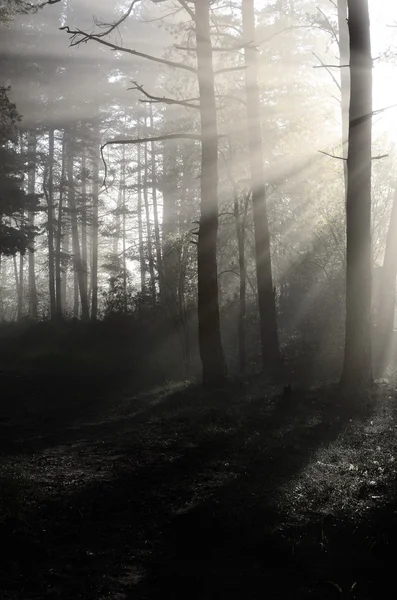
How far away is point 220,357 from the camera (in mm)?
15414

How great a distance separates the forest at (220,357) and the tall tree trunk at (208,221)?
5cm

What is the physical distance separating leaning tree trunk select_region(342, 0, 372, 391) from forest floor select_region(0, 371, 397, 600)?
1318 mm

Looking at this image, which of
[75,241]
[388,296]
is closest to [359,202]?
[388,296]

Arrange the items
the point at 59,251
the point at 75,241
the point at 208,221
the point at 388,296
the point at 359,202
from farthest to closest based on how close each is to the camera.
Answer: the point at 75,241, the point at 59,251, the point at 388,296, the point at 208,221, the point at 359,202

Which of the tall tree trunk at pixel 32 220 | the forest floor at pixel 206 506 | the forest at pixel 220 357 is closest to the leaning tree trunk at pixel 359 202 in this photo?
the forest at pixel 220 357

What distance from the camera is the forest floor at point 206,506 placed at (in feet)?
14.6

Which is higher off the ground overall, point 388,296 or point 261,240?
point 261,240

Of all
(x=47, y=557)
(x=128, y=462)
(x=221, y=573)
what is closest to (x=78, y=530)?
(x=47, y=557)

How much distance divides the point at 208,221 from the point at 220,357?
328 centimetres

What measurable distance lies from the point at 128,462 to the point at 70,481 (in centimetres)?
103

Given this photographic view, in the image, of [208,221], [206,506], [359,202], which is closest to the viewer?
[206,506]

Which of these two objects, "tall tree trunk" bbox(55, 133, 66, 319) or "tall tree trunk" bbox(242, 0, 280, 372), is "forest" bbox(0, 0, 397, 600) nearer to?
"tall tree trunk" bbox(242, 0, 280, 372)

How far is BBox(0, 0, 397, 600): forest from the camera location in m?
4.97

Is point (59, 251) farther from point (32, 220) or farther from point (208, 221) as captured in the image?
point (208, 221)
